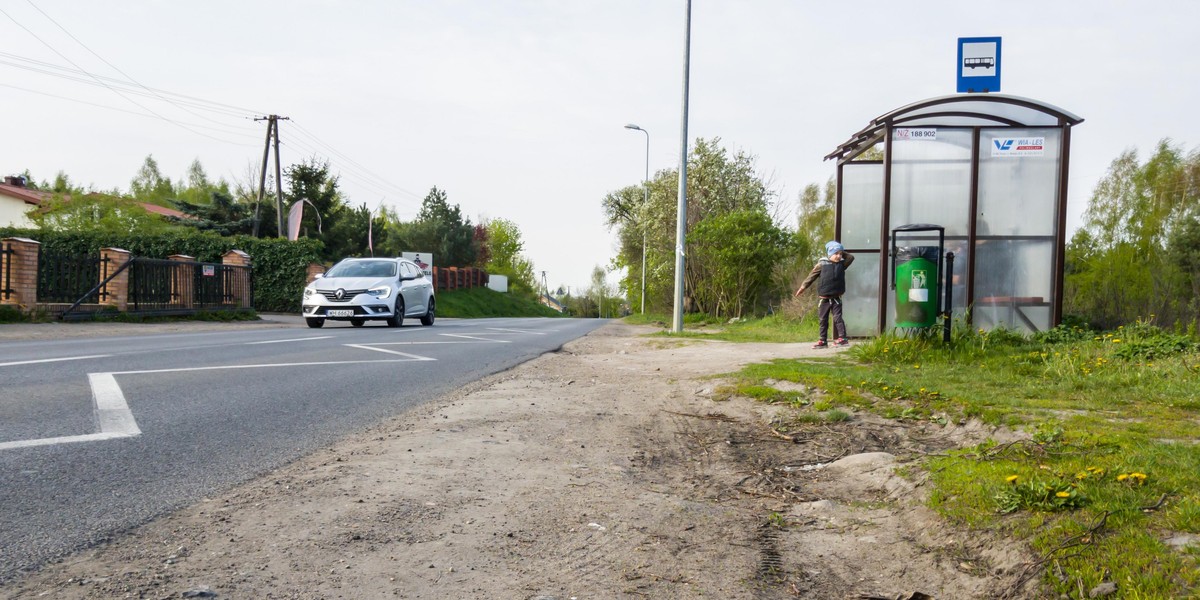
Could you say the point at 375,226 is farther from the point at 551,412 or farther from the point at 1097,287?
the point at 551,412

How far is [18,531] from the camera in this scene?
10.3 feet

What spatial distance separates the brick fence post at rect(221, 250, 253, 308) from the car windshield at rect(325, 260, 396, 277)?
7.24 m

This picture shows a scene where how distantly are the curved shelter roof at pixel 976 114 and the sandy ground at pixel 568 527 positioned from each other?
7.91 metres

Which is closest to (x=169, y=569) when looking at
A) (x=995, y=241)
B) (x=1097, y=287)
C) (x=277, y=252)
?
(x=995, y=241)

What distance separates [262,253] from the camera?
3084 cm

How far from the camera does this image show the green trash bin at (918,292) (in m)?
10.3

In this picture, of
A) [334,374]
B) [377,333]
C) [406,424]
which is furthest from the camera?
[377,333]

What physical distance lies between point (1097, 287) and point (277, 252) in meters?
26.8

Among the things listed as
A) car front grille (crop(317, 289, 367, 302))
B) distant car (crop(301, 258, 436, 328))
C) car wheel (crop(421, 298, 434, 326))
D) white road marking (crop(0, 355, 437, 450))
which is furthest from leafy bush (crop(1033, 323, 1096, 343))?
car wheel (crop(421, 298, 434, 326))

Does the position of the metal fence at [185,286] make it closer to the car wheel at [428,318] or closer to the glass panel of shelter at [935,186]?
the car wheel at [428,318]

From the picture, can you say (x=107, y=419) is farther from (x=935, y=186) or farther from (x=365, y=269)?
(x=365, y=269)

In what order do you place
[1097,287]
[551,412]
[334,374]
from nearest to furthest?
[551,412] → [334,374] → [1097,287]

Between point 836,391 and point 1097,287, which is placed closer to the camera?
point 836,391

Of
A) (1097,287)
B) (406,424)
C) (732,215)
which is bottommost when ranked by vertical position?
(406,424)
